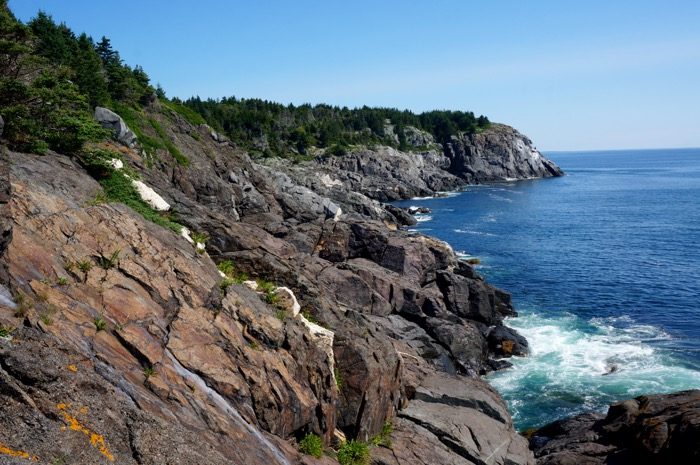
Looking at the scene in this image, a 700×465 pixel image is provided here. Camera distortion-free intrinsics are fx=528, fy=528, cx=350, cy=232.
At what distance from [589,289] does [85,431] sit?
55.3 m

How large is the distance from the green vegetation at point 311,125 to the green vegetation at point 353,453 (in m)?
105

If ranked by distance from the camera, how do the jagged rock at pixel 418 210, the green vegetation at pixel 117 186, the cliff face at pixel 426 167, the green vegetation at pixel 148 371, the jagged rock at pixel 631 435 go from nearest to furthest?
1. the green vegetation at pixel 148 371
2. the green vegetation at pixel 117 186
3. the jagged rock at pixel 631 435
4. the jagged rock at pixel 418 210
5. the cliff face at pixel 426 167

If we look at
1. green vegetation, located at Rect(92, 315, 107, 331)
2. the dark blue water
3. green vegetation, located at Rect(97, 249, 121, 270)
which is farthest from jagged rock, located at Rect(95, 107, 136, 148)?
the dark blue water

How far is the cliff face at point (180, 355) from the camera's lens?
32.5 ft

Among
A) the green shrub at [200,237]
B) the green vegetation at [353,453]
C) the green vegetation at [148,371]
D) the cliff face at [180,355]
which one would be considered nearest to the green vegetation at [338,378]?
the cliff face at [180,355]

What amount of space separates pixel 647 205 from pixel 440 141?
8542 cm

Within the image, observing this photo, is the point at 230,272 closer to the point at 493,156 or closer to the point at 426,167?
the point at 426,167

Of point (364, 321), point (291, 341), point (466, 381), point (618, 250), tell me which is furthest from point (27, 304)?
point (618, 250)

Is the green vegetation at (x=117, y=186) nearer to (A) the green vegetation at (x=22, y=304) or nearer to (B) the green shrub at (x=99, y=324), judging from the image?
(B) the green shrub at (x=99, y=324)

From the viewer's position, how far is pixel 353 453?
763 inches

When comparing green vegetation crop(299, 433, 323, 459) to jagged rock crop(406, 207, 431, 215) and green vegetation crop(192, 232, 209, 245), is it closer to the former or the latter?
green vegetation crop(192, 232, 209, 245)

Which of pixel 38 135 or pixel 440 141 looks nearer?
pixel 38 135

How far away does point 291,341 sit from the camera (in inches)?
755

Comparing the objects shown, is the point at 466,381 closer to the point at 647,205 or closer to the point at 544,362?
the point at 544,362
